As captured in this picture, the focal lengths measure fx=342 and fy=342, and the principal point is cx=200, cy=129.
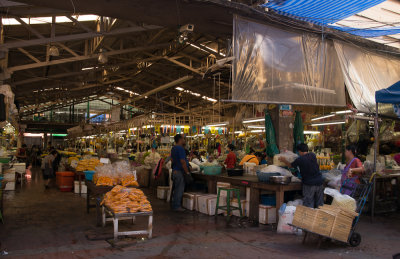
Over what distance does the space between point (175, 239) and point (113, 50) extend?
28.5 feet

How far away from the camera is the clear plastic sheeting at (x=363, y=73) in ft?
25.3

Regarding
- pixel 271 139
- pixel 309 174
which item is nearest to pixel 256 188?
pixel 309 174

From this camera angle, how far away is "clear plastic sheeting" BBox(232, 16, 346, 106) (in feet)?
21.7

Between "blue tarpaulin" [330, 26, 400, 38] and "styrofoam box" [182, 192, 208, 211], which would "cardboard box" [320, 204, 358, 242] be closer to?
"styrofoam box" [182, 192, 208, 211]

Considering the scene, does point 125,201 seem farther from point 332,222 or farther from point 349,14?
point 349,14

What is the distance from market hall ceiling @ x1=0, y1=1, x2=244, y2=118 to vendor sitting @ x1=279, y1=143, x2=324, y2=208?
2230 millimetres

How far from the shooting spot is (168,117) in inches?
630

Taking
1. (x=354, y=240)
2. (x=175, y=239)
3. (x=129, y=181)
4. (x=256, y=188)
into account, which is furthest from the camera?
(x=256, y=188)

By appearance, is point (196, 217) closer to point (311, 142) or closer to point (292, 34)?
point (292, 34)

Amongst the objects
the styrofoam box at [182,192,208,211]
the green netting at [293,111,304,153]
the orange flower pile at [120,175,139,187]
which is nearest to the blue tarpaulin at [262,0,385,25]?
the green netting at [293,111,304,153]

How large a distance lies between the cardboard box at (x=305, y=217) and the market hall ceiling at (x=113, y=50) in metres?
3.08

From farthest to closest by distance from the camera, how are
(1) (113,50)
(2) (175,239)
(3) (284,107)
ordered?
(1) (113,50) < (3) (284,107) < (2) (175,239)

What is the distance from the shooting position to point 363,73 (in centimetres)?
812

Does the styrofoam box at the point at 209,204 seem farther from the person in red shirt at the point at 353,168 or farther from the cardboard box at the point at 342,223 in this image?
the cardboard box at the point at 342,223
